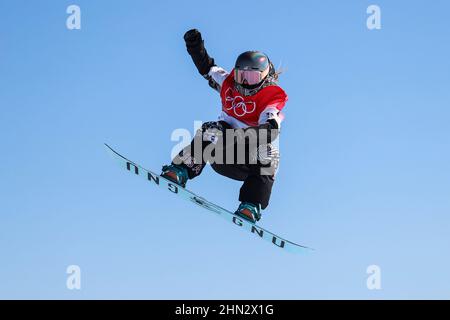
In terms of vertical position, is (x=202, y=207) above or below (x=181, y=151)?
below

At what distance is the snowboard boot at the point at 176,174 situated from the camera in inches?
588

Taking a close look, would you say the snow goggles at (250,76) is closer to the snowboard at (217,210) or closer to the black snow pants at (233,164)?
the black snow pants at (233,164)

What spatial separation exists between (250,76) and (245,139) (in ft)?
4.09

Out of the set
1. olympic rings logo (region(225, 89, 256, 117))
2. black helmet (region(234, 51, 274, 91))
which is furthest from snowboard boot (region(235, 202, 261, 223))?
black helmet (region(234, 51, 274, 91))

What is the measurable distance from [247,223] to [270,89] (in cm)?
260

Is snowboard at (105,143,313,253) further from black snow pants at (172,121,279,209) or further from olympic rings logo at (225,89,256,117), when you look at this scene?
olympic rings logo at (225,89,256,117)

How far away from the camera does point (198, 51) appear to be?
15766mm

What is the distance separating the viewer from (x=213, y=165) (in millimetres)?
15250

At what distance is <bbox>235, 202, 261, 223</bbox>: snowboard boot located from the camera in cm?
1481

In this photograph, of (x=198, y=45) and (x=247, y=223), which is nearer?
(x=247, y=223)

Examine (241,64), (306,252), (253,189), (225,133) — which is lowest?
(306,252)

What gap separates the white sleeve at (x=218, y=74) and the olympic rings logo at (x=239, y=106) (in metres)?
0.46

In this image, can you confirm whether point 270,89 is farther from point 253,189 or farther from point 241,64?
point 253,189

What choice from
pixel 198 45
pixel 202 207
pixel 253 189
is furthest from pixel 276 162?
pixel 198 45
